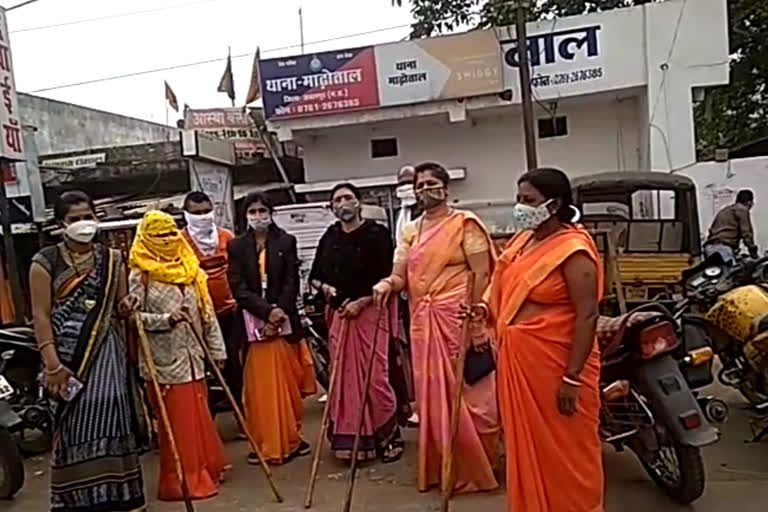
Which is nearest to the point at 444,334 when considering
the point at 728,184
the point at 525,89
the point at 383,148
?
the point at 525,89

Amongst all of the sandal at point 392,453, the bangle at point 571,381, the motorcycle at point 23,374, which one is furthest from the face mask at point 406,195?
the motorcycle at point 23,374

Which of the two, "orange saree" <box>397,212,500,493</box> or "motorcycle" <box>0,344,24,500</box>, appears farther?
"motorcycle" <box>0,344,24,500</box>

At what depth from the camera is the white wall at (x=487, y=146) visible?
13.7 metres

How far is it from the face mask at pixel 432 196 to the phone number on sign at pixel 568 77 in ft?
28.9

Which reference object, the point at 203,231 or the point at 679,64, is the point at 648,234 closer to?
the point at 679,64

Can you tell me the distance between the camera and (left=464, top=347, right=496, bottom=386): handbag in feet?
15.1

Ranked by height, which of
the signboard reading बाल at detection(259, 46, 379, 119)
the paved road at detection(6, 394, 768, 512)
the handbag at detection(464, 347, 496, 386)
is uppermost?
the signboard reading बाल at detection(259, 46, 379, 119)

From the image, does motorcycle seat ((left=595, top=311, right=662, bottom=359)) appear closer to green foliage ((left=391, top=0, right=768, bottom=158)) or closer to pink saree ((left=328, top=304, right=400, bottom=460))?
pink saree ((left=328, top=304, right=400, bottom=460))

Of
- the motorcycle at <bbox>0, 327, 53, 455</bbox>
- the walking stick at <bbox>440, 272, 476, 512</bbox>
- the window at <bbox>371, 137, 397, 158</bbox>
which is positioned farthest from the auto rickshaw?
the motorcycle at <bbox>0, 327, 53, 455</bbox>

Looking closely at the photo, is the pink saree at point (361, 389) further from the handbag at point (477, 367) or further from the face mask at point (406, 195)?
the face mask at point (406, 195)

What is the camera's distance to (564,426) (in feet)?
11.1

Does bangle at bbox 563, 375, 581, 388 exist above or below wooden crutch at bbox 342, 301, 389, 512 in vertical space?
above

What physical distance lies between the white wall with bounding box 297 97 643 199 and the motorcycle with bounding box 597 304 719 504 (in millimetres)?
9796

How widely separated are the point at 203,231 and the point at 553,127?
362 inches
